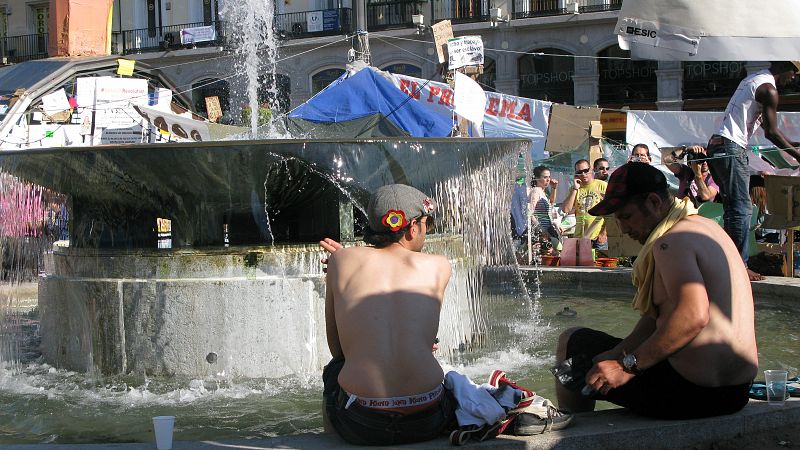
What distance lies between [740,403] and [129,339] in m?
3.48

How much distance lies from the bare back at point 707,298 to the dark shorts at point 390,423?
0.83 metres

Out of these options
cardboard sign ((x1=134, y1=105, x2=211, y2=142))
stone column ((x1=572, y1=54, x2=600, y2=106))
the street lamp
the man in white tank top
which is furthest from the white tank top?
the street lamp

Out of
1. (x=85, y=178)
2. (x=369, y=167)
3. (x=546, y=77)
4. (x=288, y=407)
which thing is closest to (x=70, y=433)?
(x=288, y=407)

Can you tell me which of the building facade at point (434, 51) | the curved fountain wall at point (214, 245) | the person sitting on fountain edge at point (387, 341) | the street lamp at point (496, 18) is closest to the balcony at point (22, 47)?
the building facade at point (434, 51)

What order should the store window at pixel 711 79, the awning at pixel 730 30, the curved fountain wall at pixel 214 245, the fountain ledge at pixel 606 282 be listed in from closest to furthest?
the awning at pixel 730 30
the curved fountain wall at pixel 214 245
the fountain ledge at pixel 606 282
the store window at pixel 711 79

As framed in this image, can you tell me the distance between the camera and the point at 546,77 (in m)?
32.2

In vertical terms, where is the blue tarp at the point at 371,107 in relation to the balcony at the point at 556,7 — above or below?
below

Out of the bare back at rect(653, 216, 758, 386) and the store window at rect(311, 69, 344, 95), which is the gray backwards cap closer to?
the bare back at rect(653, 216, 758, 386)

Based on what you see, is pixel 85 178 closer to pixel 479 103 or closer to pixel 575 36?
pixel 479 103

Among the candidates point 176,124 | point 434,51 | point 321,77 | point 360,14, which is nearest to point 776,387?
point 360,14

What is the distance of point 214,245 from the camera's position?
19.3 feet

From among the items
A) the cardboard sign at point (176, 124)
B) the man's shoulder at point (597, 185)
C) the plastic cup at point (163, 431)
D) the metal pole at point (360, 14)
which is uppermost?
the metal pole at point (360, 14)

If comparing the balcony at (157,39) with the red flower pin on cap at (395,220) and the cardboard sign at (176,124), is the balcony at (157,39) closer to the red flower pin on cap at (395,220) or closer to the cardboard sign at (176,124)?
the cardboard sign at (176,124)

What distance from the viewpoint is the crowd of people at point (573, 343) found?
336 centimetres
